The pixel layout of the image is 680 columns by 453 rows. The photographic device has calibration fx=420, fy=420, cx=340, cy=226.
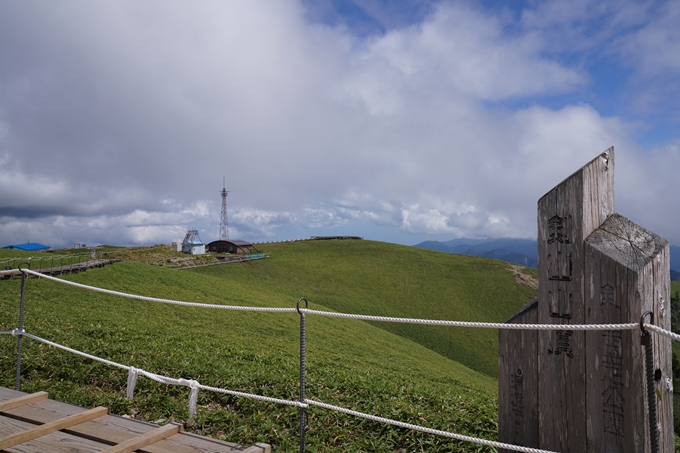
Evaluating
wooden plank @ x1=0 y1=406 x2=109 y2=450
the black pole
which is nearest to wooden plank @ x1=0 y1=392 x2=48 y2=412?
wooden plank @ x1=0 y1=406 x2=109 y2=450

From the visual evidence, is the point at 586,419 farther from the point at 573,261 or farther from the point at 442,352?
the point at 442,352

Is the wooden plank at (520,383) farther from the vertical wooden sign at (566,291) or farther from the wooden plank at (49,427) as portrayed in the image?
the wooden plank at (49,427)

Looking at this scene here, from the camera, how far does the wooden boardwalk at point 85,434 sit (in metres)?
3.11

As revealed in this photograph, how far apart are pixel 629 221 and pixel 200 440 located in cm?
366

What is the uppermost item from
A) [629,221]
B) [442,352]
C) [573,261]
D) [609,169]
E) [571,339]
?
[609,169]

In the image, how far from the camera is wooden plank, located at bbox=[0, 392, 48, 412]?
3.81 metres

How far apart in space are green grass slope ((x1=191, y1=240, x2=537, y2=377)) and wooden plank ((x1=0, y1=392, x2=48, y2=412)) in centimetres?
2773

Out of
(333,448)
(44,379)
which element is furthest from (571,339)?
(44,379)

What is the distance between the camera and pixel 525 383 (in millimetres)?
3215

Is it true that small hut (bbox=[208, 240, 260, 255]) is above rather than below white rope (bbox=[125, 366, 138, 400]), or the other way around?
above

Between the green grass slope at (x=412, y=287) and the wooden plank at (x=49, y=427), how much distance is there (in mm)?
27876

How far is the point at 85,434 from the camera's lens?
11.0 feet

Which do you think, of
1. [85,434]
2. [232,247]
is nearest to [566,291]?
[85,434]

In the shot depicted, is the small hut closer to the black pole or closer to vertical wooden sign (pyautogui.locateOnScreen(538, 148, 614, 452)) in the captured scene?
vertical wooden sign (pyautogui.locateOnScreen(538, 148, 614, 452))
